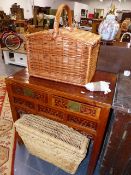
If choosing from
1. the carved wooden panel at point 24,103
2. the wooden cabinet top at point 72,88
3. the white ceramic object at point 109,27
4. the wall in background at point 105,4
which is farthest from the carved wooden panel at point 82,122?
the wall in background at point 105,4

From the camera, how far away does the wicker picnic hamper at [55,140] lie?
903 millimetres

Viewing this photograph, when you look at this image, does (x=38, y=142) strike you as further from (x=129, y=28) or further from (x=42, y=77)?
(x=129, y=28)

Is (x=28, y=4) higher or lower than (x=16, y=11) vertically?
higher

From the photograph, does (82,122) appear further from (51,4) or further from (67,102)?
(51,4)

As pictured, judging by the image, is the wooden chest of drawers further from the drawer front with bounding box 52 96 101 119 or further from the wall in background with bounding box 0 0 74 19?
the wall in background with bounding box 0 0 74 19

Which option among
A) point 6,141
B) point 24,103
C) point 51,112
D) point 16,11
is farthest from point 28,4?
point 51,112

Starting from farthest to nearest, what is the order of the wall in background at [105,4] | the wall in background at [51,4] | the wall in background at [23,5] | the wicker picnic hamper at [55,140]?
the wall in background at [105,4] < the wall in background at [23,5] < the wall in background at [51,4] < the wicker picnic hamper at [55,140]

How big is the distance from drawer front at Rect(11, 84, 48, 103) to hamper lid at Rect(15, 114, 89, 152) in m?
0.22

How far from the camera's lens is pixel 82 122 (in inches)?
32.9

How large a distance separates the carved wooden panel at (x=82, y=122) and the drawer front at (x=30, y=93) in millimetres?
177

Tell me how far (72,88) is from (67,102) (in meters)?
0.08

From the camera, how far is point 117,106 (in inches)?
26.4

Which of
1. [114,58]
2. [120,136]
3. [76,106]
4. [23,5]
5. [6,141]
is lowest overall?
[6,141]

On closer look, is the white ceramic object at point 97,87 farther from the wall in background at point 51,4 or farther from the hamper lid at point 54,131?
the wall in background at point 51,4
